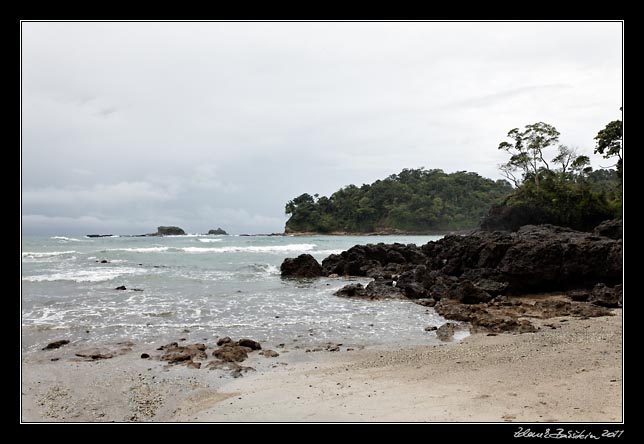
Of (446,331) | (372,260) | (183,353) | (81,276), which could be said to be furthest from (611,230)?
(81,276)

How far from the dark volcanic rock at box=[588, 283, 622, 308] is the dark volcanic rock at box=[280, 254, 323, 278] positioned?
45.4ft

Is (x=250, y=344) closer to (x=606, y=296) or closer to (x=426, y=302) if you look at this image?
(x=426, y=302)

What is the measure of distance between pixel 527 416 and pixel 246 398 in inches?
135

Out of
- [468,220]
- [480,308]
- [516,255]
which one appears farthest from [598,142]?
[468,220]

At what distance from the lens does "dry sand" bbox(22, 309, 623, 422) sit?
475cm

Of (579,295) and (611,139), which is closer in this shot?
(579,295)

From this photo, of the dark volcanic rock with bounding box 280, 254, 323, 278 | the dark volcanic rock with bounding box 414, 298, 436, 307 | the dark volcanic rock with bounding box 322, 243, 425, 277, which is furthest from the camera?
the dark volcanic rock with bounding box 322, 243, 425, 277

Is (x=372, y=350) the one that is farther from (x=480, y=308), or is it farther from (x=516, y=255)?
(x=516, y=255)

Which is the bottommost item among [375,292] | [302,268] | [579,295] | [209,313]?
[209,313]

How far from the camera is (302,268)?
23344 mm

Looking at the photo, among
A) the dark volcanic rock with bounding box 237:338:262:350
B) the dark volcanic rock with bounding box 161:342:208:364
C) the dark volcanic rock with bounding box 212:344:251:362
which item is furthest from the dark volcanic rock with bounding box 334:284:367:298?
the dark volcanic rock with bounding box 161:342:208:364

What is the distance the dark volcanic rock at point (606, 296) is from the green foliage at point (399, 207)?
298 ft

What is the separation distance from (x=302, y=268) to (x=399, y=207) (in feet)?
273

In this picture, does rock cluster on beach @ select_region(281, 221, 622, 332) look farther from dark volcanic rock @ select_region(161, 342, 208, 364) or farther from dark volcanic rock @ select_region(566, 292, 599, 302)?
dark volcanic rock @ select_region(161, 342, 208, 364)
